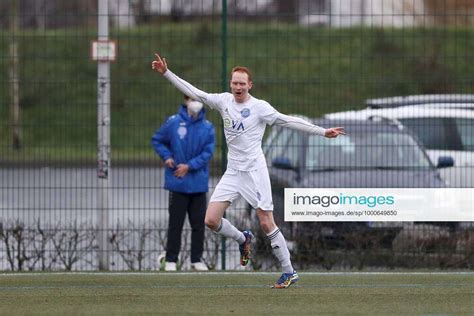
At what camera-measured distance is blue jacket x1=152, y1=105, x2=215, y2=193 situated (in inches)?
587

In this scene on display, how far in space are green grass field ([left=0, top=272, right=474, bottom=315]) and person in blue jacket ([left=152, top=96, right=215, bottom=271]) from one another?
3.29 feet

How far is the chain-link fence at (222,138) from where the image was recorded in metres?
15.4

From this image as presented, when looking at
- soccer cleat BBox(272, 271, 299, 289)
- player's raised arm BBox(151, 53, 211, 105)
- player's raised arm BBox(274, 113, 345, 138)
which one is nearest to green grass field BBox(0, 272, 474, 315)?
soccer cleat BBox(272, 271, 299, 289)

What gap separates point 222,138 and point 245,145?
3.34m

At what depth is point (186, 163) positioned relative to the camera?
48.9ft

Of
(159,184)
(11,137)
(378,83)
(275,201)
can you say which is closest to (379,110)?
(378,83)

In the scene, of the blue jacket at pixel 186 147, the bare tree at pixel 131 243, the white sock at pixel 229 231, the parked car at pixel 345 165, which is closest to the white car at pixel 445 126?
the parked car at pixel 345 165

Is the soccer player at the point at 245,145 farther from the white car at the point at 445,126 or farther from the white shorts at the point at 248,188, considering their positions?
the white car at the point at 445,126

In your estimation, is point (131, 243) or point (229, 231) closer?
point (229, 231)

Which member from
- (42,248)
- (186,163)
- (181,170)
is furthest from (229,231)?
(42,248)

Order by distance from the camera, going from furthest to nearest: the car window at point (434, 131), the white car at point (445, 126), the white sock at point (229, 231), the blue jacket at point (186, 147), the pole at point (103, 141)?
the car window at point (434, 131)
the white car at point (445, 126)
the pole at point (103, 141)
the blue jacket at point (186, 147)
the white sock at point (229, 231)

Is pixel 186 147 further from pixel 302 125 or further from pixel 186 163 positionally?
pixel 302 125

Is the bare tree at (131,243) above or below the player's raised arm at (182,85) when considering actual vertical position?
below

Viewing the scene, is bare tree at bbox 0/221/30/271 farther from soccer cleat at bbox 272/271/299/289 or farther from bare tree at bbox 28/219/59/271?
soccer cleat at bbox 272/271/299/289
